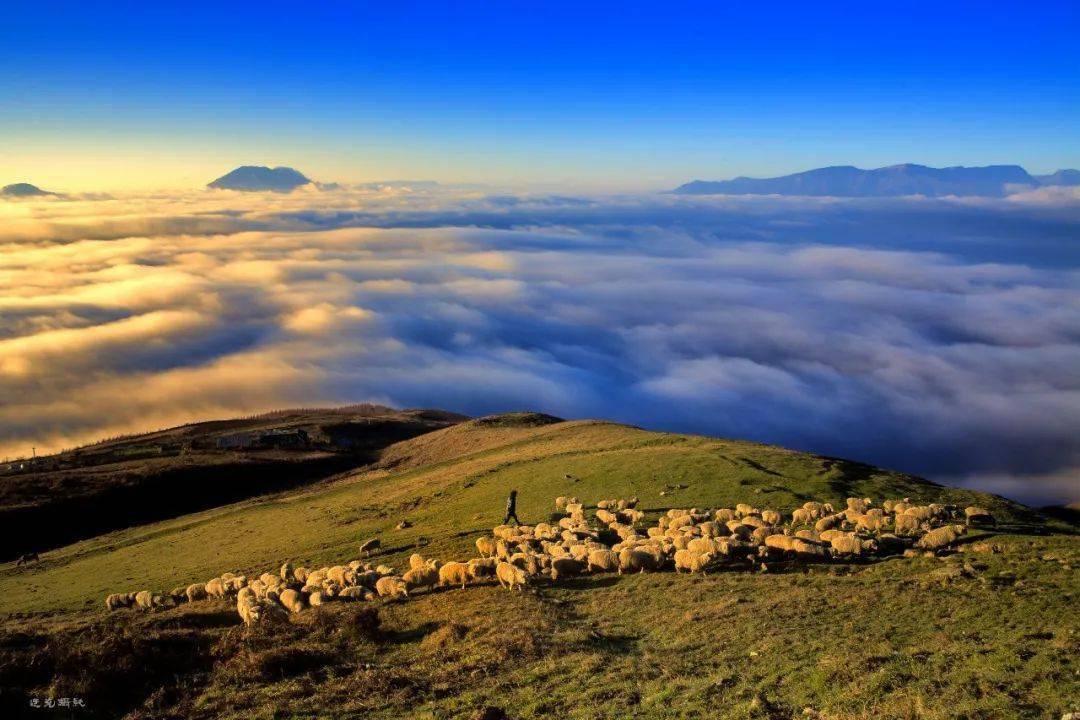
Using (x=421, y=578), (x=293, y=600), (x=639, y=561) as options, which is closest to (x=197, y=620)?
(x=293, y=600)

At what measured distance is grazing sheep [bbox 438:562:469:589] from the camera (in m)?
22.2

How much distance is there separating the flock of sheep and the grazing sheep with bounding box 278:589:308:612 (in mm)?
39

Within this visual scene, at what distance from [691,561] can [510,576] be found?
567 centimetres

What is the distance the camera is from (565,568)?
877 inches

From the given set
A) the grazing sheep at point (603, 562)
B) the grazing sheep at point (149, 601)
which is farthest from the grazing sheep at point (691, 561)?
the grazing sheep at point (149, 601)

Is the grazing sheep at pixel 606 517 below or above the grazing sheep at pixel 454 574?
below

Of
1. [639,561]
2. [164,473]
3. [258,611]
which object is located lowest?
[164,473]

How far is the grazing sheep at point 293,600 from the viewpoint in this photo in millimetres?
21672

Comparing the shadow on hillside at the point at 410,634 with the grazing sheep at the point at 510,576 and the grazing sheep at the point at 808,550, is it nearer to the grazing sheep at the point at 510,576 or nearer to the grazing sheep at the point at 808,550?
the grazing sheep at the point at 510,576

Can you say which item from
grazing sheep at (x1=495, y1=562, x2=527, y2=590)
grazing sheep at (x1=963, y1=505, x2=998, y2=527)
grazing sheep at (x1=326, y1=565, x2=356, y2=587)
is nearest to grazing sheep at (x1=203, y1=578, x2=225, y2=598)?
grazing sheep at (x1=326, y1=565, x2=356, y2=587)

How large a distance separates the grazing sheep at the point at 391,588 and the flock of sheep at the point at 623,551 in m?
0.03

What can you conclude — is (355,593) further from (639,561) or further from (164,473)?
(164,473)

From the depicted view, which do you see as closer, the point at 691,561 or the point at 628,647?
the point at 628,647

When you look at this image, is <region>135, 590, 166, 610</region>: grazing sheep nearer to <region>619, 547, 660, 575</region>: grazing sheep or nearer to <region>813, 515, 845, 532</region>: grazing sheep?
<region>619, 547, 660, 575</region>: grazing sheep
